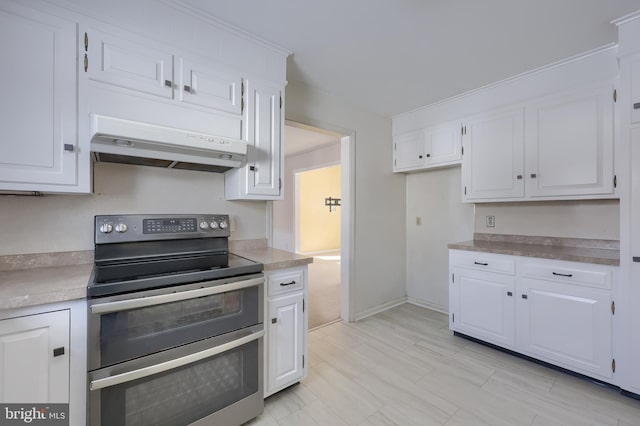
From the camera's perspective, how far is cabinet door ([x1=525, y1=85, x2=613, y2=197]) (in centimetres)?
205

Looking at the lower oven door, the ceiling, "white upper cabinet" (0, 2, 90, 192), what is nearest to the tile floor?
the lower oven door

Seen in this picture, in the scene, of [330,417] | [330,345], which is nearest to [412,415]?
[330,417]

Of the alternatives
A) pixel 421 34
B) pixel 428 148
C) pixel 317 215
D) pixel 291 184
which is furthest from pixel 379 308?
pixel 317 215

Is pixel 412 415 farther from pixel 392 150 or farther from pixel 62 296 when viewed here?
pixel 392 150

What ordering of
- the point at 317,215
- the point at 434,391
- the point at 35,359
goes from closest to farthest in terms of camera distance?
the point at 35,359 < the point at 434,391 < the point at 317,215

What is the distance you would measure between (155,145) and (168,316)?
878 millimetres

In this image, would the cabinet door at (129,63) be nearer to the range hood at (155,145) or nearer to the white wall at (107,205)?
the range hood at (155,145)

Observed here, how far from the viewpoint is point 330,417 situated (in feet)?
5.42

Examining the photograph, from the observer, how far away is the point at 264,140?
199 cm

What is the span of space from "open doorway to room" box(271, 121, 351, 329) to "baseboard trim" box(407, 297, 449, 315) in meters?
0.96

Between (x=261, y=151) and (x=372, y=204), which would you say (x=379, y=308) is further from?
(x=261, y=151)

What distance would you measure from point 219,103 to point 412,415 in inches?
90.5

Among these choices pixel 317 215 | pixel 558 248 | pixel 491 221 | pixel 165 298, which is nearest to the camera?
pixel 165 298

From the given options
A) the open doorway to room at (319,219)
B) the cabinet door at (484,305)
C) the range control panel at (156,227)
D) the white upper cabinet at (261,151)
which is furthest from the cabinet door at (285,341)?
the open doorway to room at (319,219)
